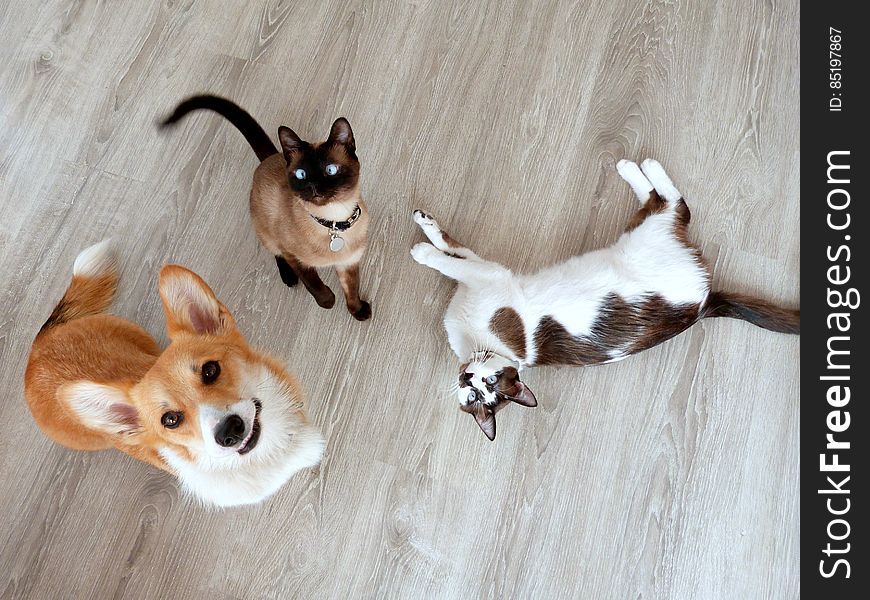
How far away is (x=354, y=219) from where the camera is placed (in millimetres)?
1498

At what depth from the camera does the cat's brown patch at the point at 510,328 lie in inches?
66.0

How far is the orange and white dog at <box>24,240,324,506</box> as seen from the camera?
120cm

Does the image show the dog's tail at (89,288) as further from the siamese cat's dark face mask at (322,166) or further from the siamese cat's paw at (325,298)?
the siamese cat's dark face mask at (322,166)

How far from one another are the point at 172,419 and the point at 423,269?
0.95 meters

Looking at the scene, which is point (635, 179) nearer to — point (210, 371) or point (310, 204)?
point (310, 204)

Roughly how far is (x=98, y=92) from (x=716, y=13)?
7.52ft

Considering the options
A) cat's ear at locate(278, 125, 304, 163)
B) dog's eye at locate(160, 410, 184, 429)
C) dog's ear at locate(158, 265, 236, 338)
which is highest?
cat's ear at locate(278, 125, 304, 163)

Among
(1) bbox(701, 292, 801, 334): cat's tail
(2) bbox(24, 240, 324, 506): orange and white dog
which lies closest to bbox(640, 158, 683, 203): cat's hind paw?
(1) bbox(701, 292, 801, 334): cat's tail

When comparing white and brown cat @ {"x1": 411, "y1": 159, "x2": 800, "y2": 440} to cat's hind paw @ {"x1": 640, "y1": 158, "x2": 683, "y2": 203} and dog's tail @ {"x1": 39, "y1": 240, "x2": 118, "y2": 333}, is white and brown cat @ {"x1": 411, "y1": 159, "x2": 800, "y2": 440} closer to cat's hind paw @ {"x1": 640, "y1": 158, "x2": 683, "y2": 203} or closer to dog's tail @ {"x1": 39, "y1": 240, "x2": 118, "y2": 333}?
cat's hind paw @ {"x1": 640, "y1": 158, "x2": 683, "y2": 203}

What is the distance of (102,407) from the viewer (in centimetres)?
121

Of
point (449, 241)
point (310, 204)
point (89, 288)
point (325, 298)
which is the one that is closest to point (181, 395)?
point (310, 204)

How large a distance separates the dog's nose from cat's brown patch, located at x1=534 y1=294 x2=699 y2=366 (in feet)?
2.86

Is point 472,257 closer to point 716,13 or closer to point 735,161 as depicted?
point 735,161
